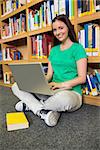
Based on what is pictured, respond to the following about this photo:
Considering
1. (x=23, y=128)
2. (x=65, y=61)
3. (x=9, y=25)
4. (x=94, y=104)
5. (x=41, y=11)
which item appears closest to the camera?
(x=23, y=128)

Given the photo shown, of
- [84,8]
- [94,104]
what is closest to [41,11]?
[84,8]

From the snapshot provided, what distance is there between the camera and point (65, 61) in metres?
1.41

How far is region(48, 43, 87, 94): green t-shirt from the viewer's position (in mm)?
1371

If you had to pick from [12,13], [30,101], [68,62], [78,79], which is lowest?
[30,101]

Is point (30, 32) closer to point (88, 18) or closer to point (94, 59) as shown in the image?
point (88, 18)

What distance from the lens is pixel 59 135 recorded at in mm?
956

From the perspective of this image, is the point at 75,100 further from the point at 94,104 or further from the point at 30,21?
the point at 30,21

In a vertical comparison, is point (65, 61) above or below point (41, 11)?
below

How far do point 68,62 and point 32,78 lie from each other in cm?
35

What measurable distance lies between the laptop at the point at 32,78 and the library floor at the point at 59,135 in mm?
186

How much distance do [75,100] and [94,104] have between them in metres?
0.37

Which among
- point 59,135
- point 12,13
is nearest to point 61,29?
point 59,135

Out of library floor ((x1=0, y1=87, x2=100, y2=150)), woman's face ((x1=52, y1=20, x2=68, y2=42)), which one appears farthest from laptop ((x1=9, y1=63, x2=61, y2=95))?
woman's face ((x1=52, y1=20, x2=68, y2=42))

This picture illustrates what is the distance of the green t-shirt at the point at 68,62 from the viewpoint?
4.50 ft
